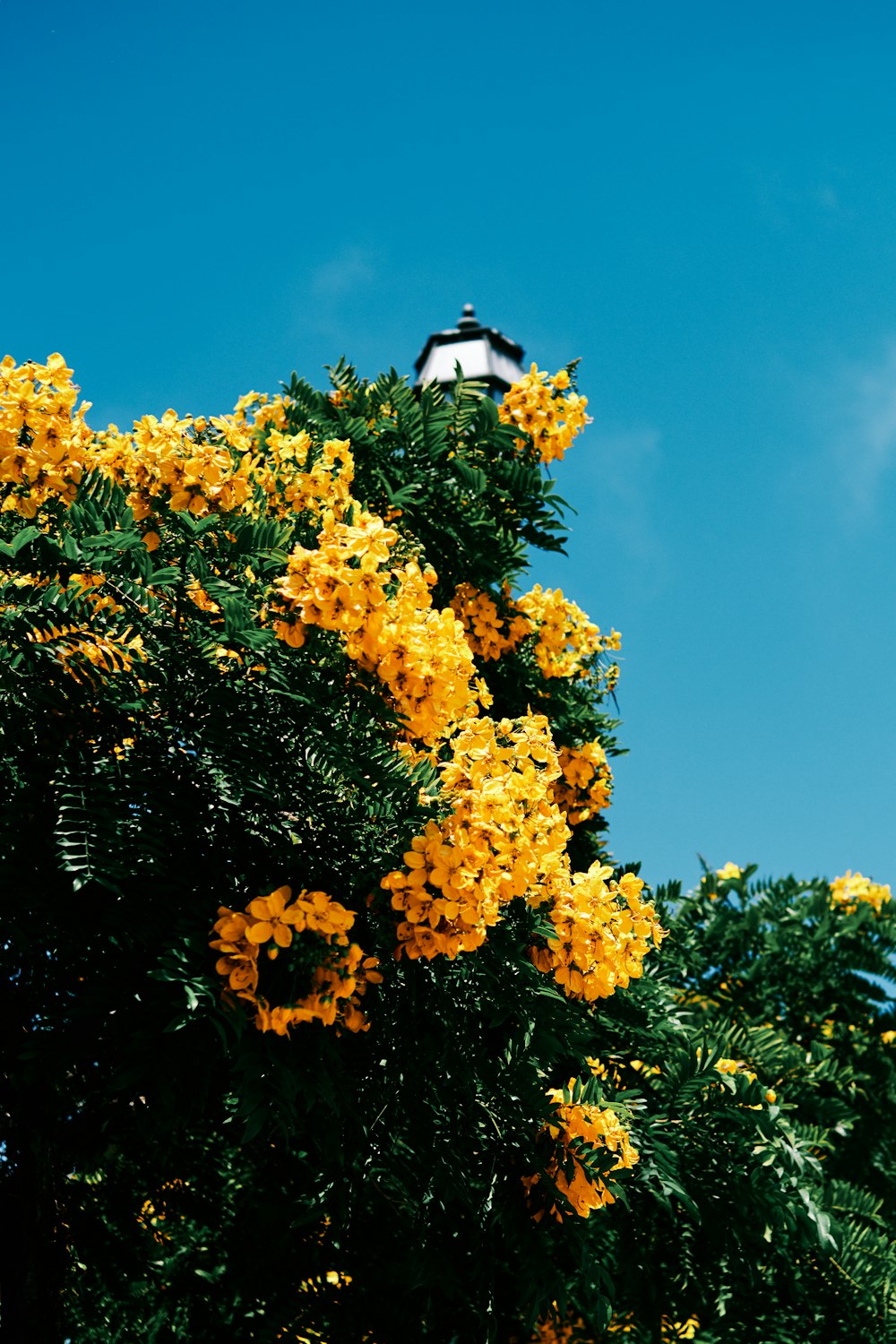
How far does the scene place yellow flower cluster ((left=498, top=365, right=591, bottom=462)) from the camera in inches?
225

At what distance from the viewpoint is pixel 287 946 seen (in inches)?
103

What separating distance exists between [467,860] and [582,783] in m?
2.99

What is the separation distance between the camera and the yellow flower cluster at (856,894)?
820 cm

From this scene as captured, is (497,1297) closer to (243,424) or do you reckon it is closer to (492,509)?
(492,509)

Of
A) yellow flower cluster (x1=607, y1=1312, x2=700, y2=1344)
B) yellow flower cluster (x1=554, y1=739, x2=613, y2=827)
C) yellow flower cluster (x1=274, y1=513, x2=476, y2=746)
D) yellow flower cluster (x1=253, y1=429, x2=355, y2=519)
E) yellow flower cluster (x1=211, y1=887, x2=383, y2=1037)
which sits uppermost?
yellow flower cluster (x1=253, y1=429, x2=355, y2=519)

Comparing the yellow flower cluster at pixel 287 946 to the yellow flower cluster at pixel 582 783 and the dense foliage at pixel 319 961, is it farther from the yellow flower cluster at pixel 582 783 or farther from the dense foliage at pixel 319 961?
the yellow flower cluster at pixel 582 783

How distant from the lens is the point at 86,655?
2.96 meters

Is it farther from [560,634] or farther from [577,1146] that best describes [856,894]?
[577,1146]

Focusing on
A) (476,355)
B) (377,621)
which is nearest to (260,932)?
(377,621)

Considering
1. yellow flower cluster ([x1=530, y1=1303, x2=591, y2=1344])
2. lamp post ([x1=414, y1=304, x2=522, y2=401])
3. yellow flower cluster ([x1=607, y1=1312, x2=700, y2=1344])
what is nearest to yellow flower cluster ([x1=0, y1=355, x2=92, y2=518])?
lamp post ([x1=414, y1=304, x2=522, y2=401])

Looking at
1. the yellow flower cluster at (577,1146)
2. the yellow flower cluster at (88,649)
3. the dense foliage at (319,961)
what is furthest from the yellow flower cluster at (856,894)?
the yellow flower cluster at (88,649)

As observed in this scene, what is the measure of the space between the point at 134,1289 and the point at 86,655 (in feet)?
13.6

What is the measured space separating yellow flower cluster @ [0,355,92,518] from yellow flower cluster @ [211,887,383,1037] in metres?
1.69

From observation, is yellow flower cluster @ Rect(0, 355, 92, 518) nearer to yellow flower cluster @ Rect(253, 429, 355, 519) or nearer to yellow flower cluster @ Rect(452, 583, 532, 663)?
yellow flower cluster @ Rect(253, 429, 355, 519)
